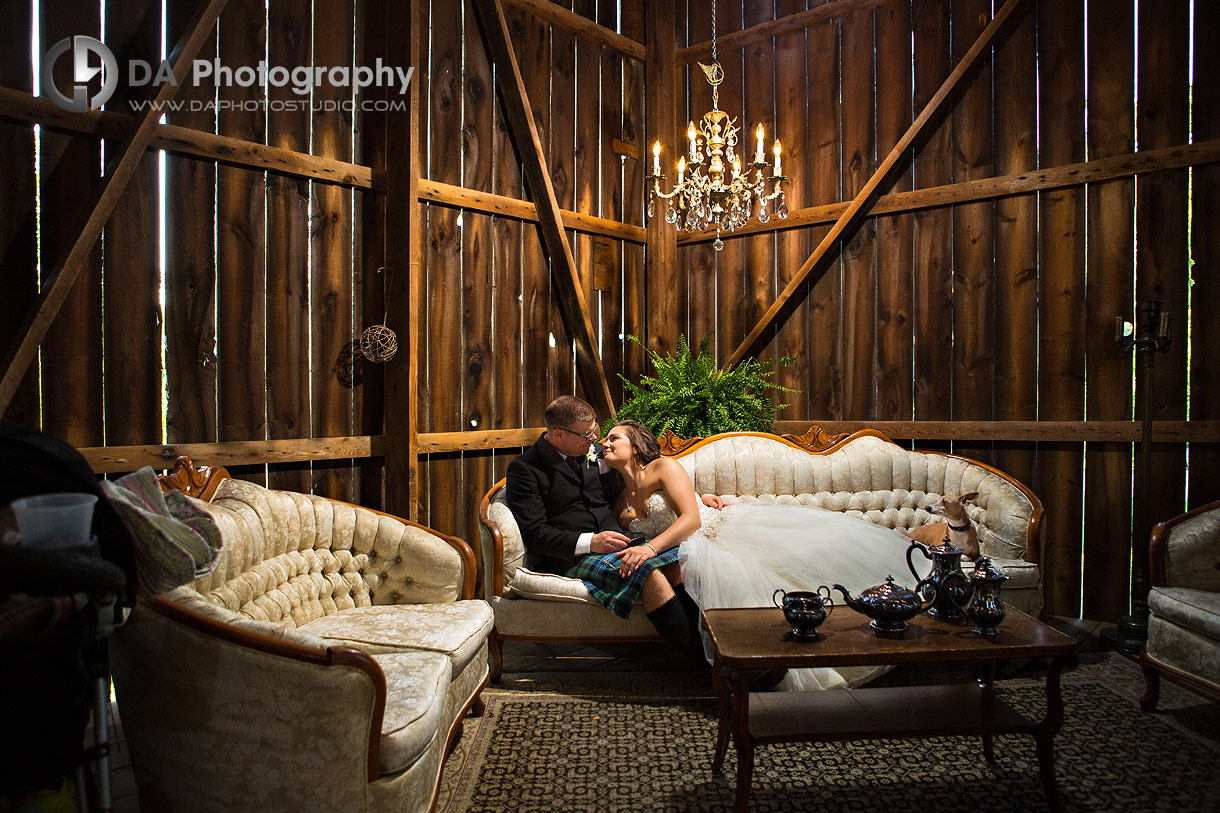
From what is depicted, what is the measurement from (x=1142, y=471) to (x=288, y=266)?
15.1 feet

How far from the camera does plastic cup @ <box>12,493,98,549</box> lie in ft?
4.22

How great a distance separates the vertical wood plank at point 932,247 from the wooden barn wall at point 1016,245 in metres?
0.01

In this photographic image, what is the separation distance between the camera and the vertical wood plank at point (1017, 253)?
13.9 ft

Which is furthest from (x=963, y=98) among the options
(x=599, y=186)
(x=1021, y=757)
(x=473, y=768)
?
(x=473, y=768)

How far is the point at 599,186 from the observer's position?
206 inches

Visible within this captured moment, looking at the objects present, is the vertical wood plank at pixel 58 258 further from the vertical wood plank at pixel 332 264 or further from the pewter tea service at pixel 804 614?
the pewter tea service at pixel 804 614

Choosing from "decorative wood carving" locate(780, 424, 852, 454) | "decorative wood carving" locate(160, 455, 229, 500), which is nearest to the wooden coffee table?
"decorative wood carving" locate(780, 424, 852, 454)

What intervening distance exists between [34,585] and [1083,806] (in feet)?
9.10

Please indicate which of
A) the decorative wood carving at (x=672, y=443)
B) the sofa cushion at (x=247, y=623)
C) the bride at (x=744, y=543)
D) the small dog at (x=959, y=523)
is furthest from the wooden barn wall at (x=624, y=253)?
the sofa cushion at (x=247, y=623)

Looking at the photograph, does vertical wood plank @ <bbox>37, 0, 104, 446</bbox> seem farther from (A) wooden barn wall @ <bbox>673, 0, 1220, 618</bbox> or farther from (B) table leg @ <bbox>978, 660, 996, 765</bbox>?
(A) wooden barn wall @ <bbox>673, 0, 1220, 618</bbox>

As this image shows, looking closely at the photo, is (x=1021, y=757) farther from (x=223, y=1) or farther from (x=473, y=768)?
(x=223, y=1)

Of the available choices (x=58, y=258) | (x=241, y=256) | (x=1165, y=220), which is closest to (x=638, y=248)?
(x=241, y=256)

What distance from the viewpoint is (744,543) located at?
321 cm

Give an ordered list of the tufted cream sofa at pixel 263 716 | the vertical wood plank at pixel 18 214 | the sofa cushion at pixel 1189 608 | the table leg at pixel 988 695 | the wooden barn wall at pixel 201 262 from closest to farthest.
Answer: the tufted cream sofa at pixel 263 716 → the table leg at pixel 988 695 → the sofa cushion at pixel 1189 608 → the vertical wood plank at pixel 18 214 → the wooden barn wall at pixel 201 262
